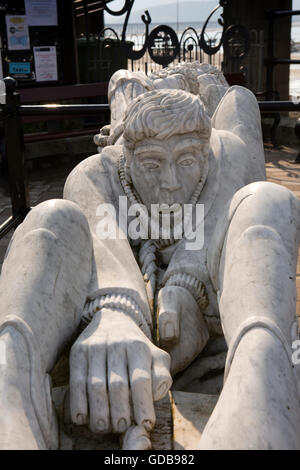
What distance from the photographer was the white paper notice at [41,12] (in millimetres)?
6735

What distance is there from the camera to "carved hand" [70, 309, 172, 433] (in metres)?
1.40

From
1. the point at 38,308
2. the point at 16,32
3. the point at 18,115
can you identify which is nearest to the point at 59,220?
the point at 38,308

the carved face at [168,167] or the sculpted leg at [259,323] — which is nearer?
the sculpted leg at [259,323]

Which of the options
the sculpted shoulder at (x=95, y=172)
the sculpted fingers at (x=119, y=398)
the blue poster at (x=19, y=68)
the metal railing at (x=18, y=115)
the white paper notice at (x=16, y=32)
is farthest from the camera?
the blue poster at (x=19, y=68)

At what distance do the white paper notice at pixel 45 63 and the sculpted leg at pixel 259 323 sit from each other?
227 inches

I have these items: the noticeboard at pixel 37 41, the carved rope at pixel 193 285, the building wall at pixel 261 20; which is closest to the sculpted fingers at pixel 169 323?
the carved rope at pixel 193 285

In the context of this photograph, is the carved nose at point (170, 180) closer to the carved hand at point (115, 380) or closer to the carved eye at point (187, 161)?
the carved eye at point (187, 161)

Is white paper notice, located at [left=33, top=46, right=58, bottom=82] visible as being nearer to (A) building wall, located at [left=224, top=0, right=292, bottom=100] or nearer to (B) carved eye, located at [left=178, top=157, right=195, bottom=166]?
(A) building wall, located at [left=224, top=0, right=292, bottom=100]

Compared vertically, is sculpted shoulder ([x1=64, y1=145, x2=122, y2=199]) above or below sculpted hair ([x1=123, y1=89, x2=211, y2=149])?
below

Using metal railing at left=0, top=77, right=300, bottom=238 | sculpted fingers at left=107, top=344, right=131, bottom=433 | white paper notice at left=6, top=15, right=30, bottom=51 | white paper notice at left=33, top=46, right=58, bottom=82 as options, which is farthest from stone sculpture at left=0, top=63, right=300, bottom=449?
white paper notice at left=33, top=46, right=58, bottom=82

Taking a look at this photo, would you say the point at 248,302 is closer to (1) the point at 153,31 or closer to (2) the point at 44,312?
(2) the point at 44,312

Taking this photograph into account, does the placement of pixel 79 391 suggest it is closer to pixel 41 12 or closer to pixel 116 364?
pixel 116 364

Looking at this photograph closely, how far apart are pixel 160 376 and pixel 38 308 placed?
36cm

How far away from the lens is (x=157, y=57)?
7.45 meters
